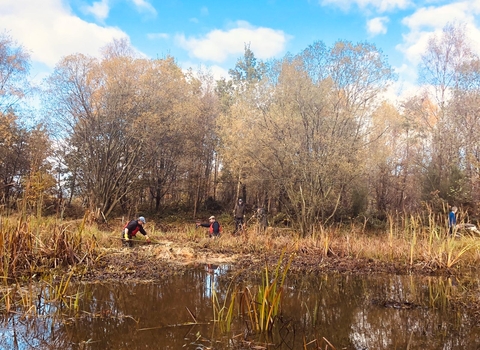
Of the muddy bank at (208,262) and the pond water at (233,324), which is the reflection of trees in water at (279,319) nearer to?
the pond water at (233,324)

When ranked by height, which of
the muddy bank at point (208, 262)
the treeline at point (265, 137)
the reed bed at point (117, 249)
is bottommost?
the muddy bank at point (208, 262)

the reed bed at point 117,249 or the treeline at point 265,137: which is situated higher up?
the treeline at point 265,137

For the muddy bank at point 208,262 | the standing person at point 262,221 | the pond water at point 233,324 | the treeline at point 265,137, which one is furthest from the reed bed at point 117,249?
the treeline at point 265,137

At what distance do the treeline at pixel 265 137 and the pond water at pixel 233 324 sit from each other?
26.8ft

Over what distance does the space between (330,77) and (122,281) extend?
42.6 ft

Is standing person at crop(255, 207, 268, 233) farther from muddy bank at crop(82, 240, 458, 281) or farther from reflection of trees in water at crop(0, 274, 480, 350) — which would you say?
reflection of trees in water at crop(0, 274, 480, 350)

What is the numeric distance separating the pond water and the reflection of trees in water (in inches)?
0.4

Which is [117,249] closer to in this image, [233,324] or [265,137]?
[233,324]

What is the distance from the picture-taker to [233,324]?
4.37 m

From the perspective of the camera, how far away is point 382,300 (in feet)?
19.2

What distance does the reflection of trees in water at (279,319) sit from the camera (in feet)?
12.7

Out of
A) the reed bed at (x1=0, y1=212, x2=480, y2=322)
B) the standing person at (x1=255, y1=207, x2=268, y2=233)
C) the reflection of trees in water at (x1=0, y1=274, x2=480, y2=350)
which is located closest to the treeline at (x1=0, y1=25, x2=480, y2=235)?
the standing person at (x1=255, y1=207, x2=268, y2=233)

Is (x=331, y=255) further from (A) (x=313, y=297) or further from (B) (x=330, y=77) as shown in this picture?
(B) (x=330, y=77)

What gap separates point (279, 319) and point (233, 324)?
0.64 metres
